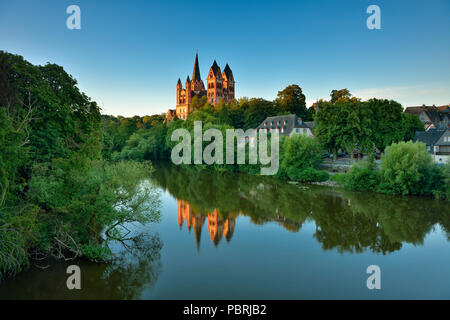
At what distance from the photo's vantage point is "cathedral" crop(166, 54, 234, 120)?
289 feet

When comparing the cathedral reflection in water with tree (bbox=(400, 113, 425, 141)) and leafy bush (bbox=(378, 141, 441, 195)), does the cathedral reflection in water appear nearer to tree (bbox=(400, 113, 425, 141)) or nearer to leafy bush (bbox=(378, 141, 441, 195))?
leafy bush (bbox=(378, 141, 441, 195))

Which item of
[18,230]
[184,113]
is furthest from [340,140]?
[184,113]

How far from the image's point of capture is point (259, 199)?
77.0ft

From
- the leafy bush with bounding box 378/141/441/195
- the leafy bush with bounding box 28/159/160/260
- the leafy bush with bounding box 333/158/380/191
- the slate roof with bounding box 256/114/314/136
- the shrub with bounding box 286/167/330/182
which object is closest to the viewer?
the leafy bush with bounding box 28/159/160/260

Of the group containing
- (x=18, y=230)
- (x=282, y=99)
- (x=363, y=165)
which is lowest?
(x=18, y=230)

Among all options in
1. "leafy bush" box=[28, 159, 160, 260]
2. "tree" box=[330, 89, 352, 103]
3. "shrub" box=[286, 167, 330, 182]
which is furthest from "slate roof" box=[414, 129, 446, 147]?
"leafy bush" box=[28, 159, 160, 260]

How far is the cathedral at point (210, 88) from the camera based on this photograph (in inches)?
3465

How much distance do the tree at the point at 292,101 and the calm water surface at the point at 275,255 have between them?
124ft

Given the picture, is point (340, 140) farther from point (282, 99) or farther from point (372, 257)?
point (282, 99)

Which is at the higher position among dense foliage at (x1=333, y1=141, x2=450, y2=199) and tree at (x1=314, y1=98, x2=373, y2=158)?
tree at (x1=314, y1=98, x2=373, y2=158)

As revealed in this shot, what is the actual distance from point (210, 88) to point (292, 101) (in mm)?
36652

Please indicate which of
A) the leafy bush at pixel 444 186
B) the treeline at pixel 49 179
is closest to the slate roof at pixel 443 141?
the leafy bush at pixel 444 186

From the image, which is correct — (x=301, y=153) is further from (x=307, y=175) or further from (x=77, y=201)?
(x=77, y=201)
